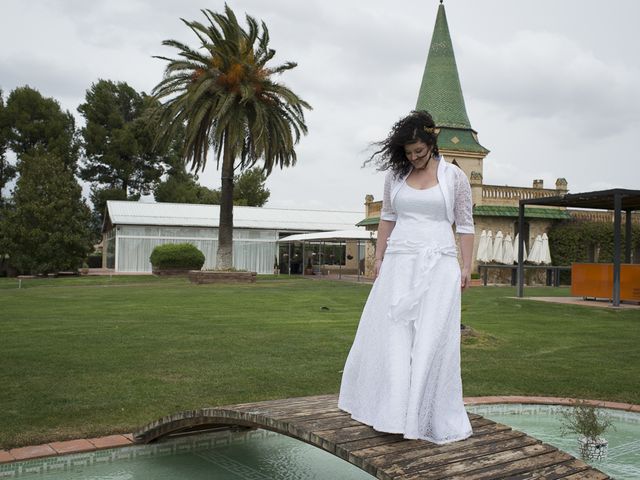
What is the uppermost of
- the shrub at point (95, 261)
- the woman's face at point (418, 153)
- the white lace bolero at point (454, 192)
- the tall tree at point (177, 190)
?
the tall tree at point (177, 190)

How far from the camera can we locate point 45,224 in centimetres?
2759

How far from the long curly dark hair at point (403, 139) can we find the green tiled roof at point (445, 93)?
26242 millimetres

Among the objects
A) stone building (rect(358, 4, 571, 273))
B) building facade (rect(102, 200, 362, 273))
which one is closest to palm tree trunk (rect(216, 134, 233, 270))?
building facade (rect(102, 200, 362, 273))

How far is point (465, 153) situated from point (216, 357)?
77.5 feet

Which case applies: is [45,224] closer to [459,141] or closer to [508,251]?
[459,141]

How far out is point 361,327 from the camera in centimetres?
348

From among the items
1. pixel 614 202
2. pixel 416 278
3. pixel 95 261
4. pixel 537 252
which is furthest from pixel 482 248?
pixel 95 261

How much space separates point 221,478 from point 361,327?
1365 mm

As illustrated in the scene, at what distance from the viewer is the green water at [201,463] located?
395cm

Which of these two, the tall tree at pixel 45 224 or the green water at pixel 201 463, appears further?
the tall tree at pixel 45 224

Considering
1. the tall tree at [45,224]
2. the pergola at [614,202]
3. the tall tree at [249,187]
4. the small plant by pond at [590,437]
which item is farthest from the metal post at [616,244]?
the tall tree at [249,187]

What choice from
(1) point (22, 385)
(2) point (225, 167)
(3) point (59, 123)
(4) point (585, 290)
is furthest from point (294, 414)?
(3) point (59, 123)

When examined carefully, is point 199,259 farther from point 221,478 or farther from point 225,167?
point 221,478

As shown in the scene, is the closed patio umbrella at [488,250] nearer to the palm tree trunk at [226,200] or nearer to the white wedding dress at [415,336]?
the palm tree trunk at [226,200]
